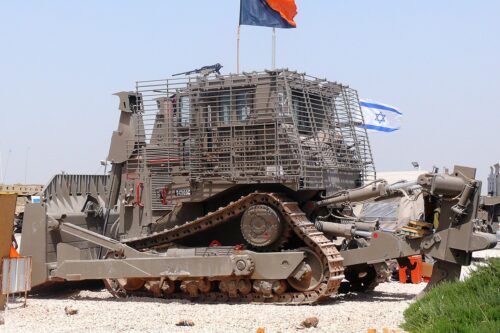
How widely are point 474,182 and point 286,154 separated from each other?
2.98 metres

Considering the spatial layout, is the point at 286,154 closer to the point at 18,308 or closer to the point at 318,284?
the point at 318,284

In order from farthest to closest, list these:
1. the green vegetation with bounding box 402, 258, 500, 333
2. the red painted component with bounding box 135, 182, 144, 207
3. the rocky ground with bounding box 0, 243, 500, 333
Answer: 1. the red painted component with bounding box 135, 182, 144, 207
2. the rocky ground with bounding box 0, 243, 500, 333
3. the green vegetation with bounding box 402, 258, 500, 333

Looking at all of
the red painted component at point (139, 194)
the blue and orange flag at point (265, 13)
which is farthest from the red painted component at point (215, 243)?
the blue and orange flag at point (265, 13)

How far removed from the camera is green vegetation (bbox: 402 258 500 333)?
891 cm

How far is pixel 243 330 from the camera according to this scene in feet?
35.7

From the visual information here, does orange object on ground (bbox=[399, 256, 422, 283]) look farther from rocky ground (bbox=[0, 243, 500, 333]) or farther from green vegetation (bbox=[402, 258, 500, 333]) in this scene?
green vegetation (bbox=[402, 258, 500, 333])

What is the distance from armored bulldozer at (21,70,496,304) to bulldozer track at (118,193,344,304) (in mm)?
23

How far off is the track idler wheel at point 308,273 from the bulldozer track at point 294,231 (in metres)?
0.08

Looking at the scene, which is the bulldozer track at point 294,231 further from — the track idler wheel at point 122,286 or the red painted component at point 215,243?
the track idler wheel at point 122,286

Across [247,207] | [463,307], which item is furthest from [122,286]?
[463,307]

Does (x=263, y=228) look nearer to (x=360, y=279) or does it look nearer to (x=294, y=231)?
(x=294, y=231)

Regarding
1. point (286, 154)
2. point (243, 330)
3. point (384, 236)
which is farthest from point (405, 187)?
point (243, 330)

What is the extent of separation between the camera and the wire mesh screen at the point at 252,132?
13914mm

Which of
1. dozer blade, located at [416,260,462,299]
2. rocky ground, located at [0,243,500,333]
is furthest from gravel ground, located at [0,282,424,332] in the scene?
dozer blade, located at [416,260,462,299]
